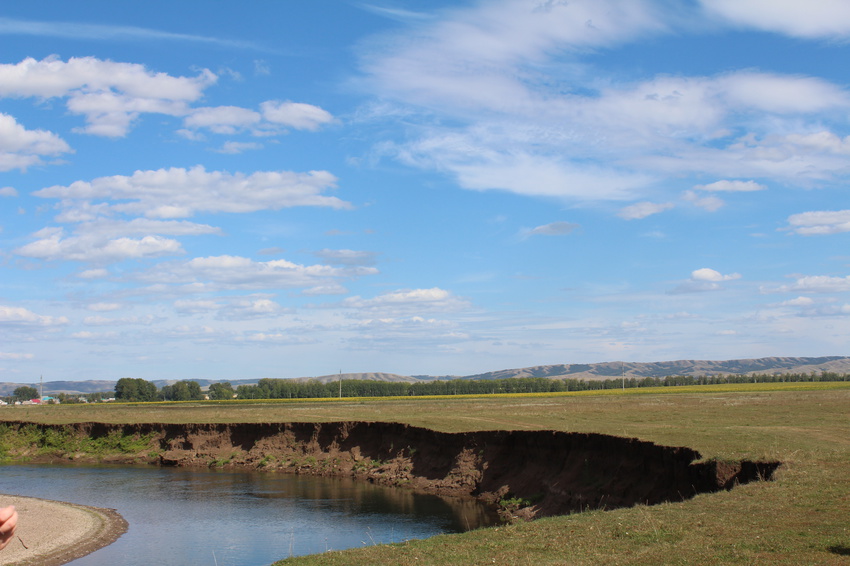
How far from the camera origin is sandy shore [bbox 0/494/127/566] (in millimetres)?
27422

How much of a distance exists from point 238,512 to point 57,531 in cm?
879

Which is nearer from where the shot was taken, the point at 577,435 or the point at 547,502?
the point at 547,502

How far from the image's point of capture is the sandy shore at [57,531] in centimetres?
2742

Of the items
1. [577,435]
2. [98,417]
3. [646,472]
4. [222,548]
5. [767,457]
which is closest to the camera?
[767,457]

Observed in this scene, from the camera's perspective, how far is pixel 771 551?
13.6 metres

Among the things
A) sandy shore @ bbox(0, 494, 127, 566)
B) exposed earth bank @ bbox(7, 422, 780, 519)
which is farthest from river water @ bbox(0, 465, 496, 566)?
exposed earth bank @ bbox(7, 422, 780, 519)

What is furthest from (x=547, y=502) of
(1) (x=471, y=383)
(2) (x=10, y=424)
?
(1) (x=471, y=383)

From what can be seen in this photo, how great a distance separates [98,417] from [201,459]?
25.7 m

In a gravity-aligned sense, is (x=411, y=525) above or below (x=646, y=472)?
below

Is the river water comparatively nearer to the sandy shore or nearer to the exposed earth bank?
the sandy shore

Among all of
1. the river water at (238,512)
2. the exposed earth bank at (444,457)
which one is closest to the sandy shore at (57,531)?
the river water at (238,512)

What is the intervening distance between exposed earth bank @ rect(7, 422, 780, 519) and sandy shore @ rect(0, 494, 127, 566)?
19.5 meters

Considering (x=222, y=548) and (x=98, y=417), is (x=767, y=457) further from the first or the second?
(x=98, y=417)

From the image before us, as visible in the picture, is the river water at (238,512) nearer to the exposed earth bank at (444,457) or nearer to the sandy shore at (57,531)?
the sandy shore at (57,531)
